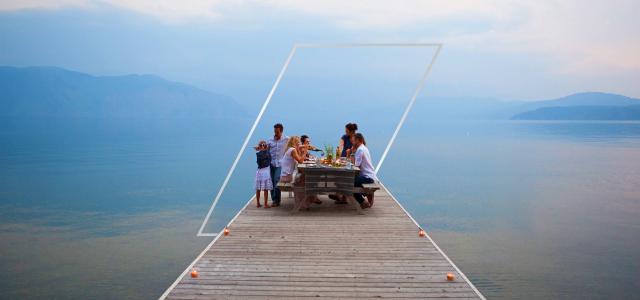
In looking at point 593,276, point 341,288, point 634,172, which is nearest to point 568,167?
point 634,172

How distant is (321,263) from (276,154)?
3962mm

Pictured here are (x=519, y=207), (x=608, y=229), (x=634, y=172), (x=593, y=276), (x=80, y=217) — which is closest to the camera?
(x=593, y=276)

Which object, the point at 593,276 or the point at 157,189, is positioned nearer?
the point at 593,276

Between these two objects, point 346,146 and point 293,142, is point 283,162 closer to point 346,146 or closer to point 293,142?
point 293,142

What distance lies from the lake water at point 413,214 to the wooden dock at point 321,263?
82.8 inches

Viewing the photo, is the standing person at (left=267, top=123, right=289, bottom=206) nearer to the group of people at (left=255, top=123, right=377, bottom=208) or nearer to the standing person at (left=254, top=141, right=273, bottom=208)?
the group of people at (left=255, top=123, right=377, bottom=208)

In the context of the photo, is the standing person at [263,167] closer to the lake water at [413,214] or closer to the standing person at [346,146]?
the standing person at [346,146]

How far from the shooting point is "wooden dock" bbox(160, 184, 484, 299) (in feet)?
17.4

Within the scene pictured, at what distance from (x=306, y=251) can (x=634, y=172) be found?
987 inches

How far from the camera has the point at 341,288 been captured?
539cm

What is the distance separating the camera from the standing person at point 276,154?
970cm

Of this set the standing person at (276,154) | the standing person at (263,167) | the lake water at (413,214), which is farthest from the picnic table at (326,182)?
the lake water at (413,214)

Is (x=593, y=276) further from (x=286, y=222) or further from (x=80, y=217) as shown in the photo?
(x=80, y=217)

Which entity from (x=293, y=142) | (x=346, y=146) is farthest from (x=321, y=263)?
(x=346, y=146)
